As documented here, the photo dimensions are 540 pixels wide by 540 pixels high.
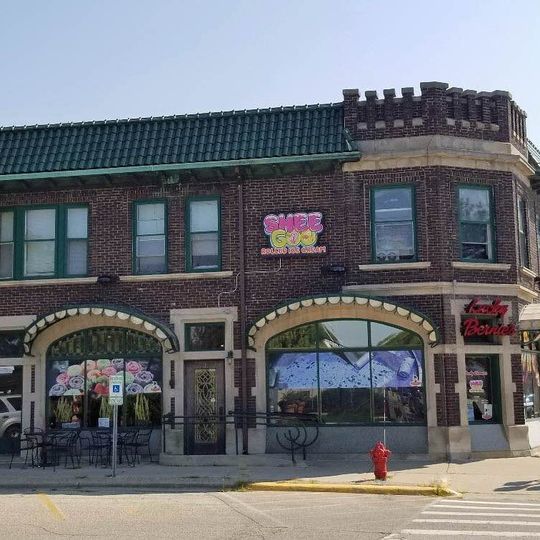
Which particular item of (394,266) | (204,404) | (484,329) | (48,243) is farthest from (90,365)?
(484,329)

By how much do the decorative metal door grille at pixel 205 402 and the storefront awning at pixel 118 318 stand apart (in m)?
0.94

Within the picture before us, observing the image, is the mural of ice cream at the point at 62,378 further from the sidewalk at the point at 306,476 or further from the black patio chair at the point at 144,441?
the sidewalk at the point at 306,476

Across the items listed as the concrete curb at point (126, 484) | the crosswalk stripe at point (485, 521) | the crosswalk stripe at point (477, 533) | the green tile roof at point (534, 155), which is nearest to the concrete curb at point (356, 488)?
the concrete curb at point (126, 484)

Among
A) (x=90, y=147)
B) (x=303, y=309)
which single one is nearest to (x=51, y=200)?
(x=90, y=147)

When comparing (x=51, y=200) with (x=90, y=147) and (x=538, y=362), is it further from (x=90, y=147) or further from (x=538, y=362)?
(x=538, y=362)

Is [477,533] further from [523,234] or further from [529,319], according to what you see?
[523,234]

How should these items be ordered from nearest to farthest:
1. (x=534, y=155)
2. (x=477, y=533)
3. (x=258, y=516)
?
(x=477, y=533), (x=258, y=516), (x=534, y=155)

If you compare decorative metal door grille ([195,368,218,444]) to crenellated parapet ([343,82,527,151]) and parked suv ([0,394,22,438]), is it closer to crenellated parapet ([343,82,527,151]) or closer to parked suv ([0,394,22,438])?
parked suv ([0,394,22,438])

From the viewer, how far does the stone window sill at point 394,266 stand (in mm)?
18891

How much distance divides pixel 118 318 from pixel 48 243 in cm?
273

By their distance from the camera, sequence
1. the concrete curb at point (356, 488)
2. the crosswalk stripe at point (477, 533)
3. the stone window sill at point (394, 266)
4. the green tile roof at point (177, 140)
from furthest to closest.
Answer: the green tile roof at point (177, 140) → the stone window sill at point (394, 266) → the concrete curb at point (356, 488) → the crosswalk stripe at point (477, 533)

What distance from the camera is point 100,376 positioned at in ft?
65.8

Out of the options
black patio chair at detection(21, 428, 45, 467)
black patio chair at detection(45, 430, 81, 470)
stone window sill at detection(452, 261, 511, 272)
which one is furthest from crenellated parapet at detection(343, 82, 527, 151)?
black patio chair at detection(21, 428, 45, 467)

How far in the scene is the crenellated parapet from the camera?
19328 millimetres
